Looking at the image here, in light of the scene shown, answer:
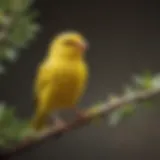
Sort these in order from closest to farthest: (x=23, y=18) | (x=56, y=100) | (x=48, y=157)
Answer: (x=23, y=18)
(x=56, y=100)
(x=48, y=157)

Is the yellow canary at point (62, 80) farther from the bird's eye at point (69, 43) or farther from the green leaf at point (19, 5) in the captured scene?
the green leaf at point (19, 5)

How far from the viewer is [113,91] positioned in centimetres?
131

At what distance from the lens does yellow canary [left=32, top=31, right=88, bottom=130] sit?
819 millimetres

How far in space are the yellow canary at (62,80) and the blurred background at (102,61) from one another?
0.46 meters

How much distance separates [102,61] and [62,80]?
20.0 inches

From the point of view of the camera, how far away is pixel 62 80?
83 centimetres

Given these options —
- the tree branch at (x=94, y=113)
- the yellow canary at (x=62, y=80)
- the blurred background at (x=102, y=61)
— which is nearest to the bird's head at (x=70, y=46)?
the yellow canary at (x=62, y=80)

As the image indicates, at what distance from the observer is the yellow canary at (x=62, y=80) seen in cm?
82

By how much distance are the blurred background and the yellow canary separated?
464 mm

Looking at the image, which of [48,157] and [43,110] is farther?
[48,157]

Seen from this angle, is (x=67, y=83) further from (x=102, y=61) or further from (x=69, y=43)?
(x=102, y=61)

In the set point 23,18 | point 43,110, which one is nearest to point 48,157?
point 43,110

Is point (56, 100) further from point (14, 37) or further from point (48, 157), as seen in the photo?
Answer: point (48, 157)

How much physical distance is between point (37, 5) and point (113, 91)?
0.30 meters
